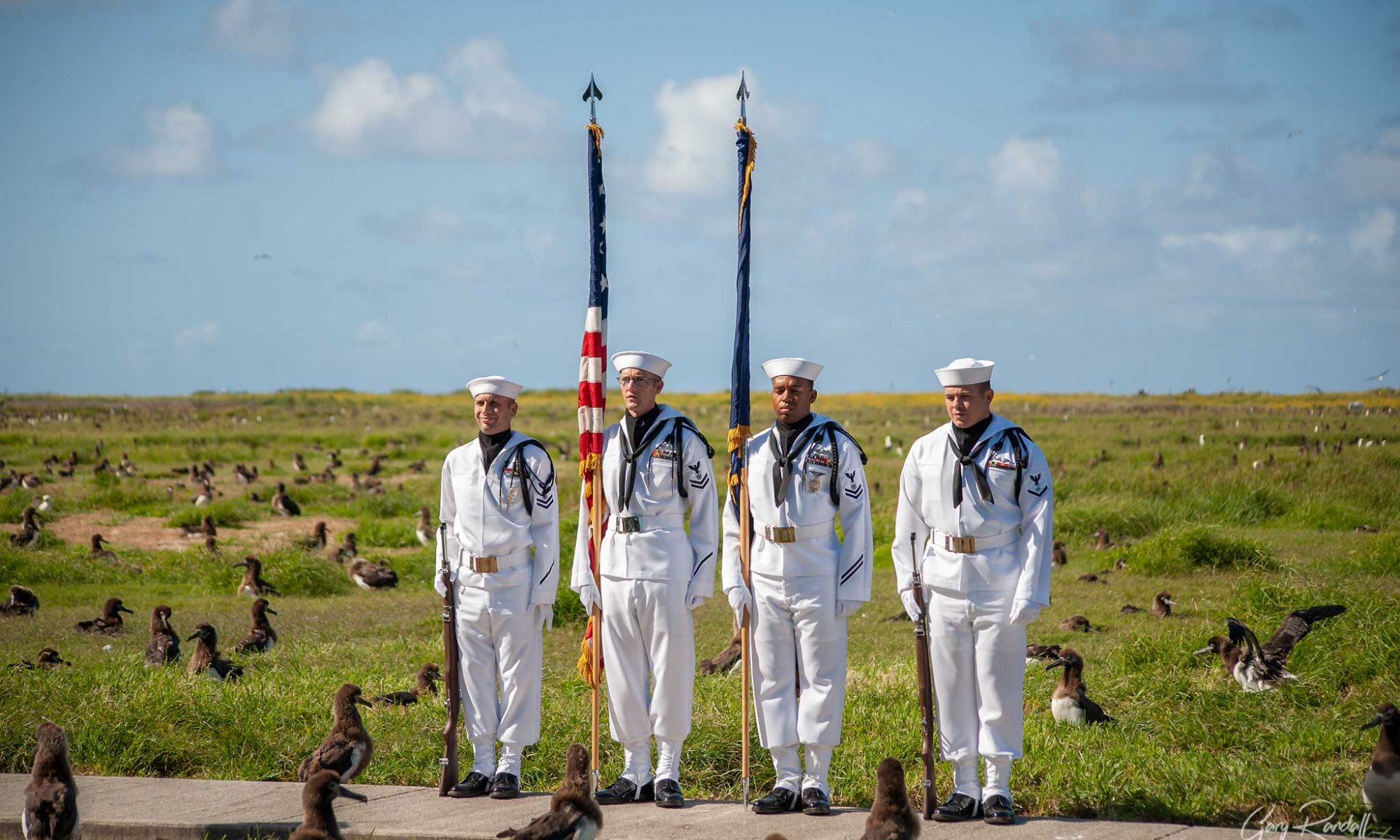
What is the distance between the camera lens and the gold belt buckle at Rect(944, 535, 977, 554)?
695 centimetres

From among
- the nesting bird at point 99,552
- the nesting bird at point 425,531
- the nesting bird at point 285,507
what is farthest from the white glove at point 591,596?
the nesting bird at point 285,507

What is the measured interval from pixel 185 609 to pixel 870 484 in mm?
15519

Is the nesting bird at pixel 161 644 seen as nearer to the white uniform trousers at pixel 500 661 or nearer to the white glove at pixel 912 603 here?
the white uniform trousers at pixel 500 661

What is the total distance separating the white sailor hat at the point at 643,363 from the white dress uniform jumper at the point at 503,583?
687mm

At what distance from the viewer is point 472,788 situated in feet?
24.5

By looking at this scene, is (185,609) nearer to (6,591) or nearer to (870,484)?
(6,591)

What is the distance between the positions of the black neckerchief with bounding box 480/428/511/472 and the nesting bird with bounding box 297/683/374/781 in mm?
1815

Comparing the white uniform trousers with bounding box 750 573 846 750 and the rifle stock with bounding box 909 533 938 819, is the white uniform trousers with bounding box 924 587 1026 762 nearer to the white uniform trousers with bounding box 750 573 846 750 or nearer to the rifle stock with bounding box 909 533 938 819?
the rifle stock with bounding box 909 533 938 819

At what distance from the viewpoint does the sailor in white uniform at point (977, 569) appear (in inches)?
269

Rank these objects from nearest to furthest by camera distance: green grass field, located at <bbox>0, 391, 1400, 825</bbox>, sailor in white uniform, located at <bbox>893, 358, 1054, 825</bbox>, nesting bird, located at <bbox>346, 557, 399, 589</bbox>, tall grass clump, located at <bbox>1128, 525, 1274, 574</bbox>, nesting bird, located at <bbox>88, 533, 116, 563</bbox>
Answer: sailor in white uniform, located at <bbox>893, 358, 1054, 825</bbox> < green grass field, located at <bbox>0, 391, 1400, 825</bbox> < tall grass clump, located at <bbox>1128, 525, 1274, 574</bbox> < nesting bird, located at <bbox>346, 557, 399, 589</bbox> < nesting bird, located at <bbox>88, 533, 116, 563</bbox>

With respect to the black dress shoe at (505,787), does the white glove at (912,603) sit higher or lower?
higher

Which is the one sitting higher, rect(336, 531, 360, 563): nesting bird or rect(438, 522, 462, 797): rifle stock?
rect(438, 522, 462, 797): rifle stock

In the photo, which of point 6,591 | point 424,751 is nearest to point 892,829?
point 424,751

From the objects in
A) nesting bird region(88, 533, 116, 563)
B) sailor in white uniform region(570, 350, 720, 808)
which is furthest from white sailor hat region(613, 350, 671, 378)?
nesting bird region(88, 533, 116, 563)
